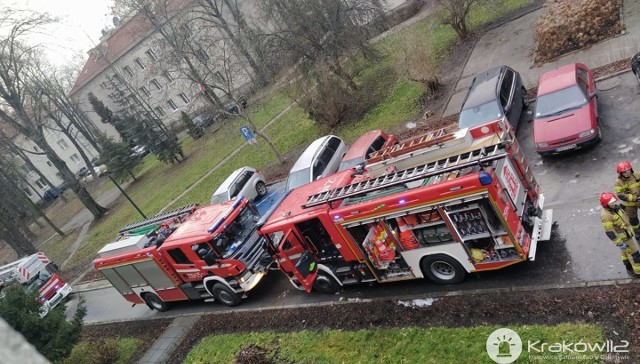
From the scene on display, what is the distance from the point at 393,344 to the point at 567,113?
26.6ft

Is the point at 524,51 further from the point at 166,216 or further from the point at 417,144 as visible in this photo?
the point at 166,216

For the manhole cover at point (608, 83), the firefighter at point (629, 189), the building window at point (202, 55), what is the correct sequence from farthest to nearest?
the building window at point (202, 55)
the manhole cover at point (608, 83)
the firefighter at point (629, 189)

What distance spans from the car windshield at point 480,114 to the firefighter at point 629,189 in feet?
19.5

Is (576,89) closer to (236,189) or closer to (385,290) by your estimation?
(385,290)

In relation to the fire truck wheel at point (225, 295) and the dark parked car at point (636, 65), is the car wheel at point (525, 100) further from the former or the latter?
the fire truck wheel at point (225, 295)

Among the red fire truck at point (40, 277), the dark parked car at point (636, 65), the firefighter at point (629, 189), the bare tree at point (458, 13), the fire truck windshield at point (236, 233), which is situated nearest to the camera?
the firefighter at point (629, 189)

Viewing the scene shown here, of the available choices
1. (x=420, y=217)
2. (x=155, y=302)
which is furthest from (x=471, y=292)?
(x=155, y=302)

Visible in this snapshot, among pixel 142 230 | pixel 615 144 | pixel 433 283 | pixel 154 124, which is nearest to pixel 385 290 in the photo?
pixel 433 283

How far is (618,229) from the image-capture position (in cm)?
730

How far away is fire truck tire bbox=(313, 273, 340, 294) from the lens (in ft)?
36.1

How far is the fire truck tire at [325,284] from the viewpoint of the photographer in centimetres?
1102

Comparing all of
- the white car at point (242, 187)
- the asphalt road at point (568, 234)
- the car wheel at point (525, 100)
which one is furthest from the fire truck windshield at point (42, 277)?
the car wheel at point (525, 100)

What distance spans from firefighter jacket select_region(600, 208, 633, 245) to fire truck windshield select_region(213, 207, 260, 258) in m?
9.17

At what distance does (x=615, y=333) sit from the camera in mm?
6832
